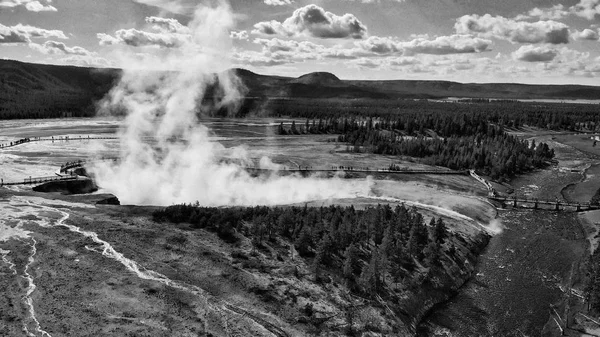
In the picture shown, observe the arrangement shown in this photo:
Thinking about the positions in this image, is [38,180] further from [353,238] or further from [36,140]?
[36,140]

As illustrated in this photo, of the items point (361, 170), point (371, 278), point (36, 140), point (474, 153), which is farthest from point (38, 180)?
point (474, 153)

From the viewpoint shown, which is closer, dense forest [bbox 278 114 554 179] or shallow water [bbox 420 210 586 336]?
shallow water [bbox 420 210 586 336]

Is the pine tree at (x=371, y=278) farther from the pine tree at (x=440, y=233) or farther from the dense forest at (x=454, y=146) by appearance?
the dense forest at (x=454, y=146)

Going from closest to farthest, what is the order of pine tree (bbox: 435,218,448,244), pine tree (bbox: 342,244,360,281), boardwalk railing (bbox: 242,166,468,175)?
pine tree (bbox: 342,244,360,281) → pine tree (bbox: 435,218,448,244) → boardwalk railing (bbox: 242,166,468,175)

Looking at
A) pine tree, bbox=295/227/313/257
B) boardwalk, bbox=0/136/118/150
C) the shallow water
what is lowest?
the shallow water

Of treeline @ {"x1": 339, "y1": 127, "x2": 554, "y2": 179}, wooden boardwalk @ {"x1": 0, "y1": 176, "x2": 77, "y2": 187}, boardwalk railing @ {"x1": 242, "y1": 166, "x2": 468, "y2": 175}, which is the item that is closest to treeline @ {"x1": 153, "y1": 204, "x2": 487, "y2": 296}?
wooden boardwalk @ {"x1": 0, "y1": 176, "x2": 77, "y2": 187}

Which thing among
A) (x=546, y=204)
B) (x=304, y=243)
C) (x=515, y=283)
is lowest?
(x=515, y=283)

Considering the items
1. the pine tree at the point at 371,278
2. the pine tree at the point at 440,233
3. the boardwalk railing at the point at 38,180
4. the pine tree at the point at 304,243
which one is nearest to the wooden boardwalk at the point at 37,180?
the boardwalk railing at the point at 38,180

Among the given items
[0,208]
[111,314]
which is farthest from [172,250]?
[0,208]

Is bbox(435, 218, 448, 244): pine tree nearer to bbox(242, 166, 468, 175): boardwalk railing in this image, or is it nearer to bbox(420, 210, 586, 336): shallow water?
bbox(420, 210, 586, 336): shallow water
